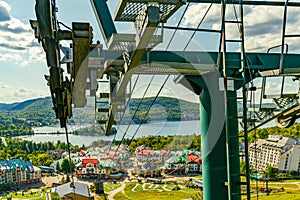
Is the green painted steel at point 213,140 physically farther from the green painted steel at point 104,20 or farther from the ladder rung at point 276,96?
the green painted steel at point 104,20

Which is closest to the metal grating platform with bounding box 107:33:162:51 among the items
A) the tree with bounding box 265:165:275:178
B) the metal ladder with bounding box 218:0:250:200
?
the metal ladder with bounding box 218:0:250:200

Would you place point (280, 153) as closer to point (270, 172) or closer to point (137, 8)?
point (270, 172)

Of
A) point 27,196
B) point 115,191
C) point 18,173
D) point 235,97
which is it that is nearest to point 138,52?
point 235,97

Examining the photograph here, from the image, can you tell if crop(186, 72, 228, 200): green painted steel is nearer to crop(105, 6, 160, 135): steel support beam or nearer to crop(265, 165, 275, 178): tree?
crop(105, 6, 160, 135): steel support beam

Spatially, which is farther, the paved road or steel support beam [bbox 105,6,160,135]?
the paved road

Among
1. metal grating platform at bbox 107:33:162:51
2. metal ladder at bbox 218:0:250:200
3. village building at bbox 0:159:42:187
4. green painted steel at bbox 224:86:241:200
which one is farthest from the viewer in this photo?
village building at bbox 0:159:42:187

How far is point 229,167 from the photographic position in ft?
7.34

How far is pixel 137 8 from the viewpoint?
1533 millimetres

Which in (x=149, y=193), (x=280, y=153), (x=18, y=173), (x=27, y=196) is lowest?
(x=27, y=196)

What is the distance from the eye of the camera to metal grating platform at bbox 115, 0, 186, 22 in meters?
1.34

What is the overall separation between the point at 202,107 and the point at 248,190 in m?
0.80

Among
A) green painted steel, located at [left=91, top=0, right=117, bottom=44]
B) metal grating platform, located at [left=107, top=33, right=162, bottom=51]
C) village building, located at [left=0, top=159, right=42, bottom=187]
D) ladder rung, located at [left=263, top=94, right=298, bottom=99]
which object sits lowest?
village building, located at [left=0, top=159, right=42, bottom=187]

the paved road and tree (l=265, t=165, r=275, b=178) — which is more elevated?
tree (l=265, t=165, r=275, b=178)

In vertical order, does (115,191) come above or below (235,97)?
below
